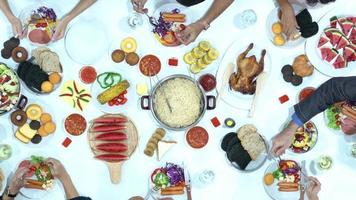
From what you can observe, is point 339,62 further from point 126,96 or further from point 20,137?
point 20,137

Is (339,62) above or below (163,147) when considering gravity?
above

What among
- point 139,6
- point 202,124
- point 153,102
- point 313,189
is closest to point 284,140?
point 313,189

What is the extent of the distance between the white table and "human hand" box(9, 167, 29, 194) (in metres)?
0.08

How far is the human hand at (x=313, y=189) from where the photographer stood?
2379 mm

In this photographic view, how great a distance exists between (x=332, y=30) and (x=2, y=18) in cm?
153

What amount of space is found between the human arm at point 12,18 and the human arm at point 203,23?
72 centimetres

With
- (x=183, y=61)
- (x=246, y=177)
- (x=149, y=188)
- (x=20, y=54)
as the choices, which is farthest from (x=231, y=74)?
(x=20, y=54)

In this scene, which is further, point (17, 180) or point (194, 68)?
point (194, 68)

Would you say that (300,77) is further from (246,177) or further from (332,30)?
(246,177)

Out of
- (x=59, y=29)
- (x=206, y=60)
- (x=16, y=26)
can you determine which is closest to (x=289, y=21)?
(x=206, y=60)

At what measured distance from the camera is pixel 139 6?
94.3 inches

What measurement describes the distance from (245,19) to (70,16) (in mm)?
806

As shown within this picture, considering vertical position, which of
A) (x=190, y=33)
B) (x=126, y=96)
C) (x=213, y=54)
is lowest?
(x=126, y=96)

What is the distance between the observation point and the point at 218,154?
246cm
